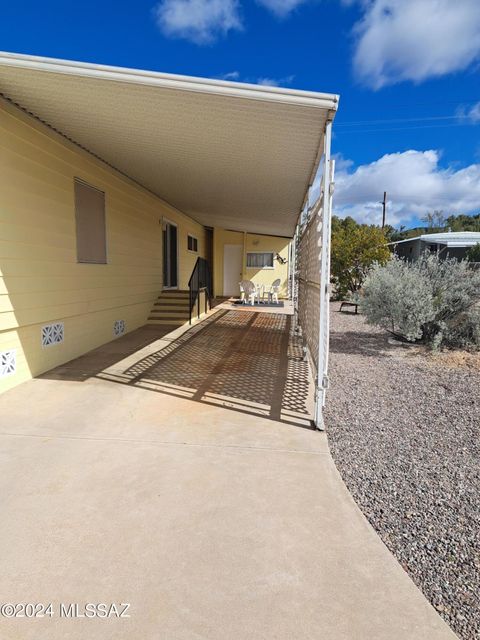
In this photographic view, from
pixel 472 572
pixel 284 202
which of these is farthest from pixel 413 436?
pixel 284 202

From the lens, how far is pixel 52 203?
5141 mm

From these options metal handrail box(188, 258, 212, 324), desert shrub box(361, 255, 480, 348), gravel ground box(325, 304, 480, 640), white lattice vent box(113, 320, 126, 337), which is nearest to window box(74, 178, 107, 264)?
white lattice vent box(113, 320, 126, 337)

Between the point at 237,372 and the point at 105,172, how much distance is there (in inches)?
160

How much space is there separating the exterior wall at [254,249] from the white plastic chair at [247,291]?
2.14 meters

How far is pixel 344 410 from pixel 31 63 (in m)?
4.25

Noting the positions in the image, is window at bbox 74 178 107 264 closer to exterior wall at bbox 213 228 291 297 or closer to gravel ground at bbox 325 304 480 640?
gravel ground at bbox 325 304 480 640

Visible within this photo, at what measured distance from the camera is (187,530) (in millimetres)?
2119

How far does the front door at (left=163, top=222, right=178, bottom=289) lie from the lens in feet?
35.2

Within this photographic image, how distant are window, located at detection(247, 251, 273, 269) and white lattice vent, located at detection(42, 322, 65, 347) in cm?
1162

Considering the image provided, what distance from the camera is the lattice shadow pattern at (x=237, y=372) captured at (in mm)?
4203

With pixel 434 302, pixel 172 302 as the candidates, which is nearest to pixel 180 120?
pixel 434 302

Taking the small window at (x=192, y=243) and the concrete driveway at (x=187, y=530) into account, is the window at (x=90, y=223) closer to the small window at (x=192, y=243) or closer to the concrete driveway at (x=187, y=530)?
the concrete driveway at (x=187, y=530)

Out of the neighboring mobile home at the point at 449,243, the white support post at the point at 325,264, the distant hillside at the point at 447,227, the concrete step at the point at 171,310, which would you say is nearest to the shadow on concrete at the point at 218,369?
the white support post at the point at 325,264

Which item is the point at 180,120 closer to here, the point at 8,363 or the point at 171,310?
the point at 8,363
